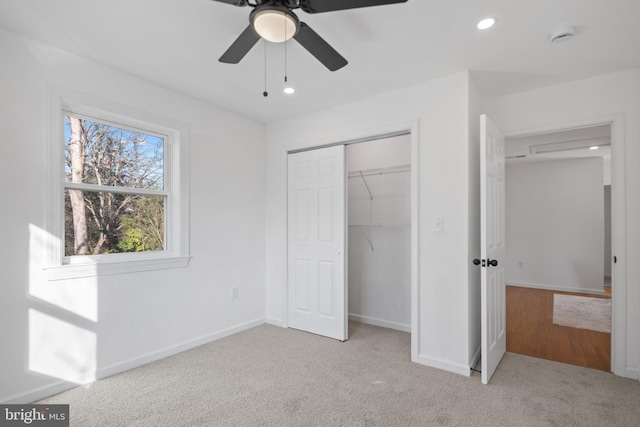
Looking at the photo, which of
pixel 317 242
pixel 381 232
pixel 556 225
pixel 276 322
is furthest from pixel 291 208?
pixel 556 225

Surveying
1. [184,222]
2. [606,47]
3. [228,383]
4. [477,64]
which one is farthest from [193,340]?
[606,47]

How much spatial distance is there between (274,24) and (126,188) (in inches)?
81.9

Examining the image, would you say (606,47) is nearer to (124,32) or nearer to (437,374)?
(437,374)

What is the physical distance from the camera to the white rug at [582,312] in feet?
13.2

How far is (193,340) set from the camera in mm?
3312

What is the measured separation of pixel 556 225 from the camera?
6.20 m

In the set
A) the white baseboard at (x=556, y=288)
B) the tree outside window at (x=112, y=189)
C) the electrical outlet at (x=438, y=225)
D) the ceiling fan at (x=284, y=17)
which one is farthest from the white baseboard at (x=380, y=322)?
the white baseboard at (x=556, y=288)

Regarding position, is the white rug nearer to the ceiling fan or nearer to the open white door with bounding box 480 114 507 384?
the open white door with bounding box 480 114 507 384

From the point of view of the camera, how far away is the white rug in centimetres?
403

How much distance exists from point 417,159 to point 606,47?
1.49m

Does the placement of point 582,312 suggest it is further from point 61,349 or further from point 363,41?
point 61,349

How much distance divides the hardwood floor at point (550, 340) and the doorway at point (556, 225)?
0.20 ft

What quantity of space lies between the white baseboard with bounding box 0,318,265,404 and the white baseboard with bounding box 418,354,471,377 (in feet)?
6.47

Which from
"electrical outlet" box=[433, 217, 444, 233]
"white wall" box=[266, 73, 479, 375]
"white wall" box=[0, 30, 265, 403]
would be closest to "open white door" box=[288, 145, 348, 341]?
"white wall" box=[0, 30, 265, 403]
